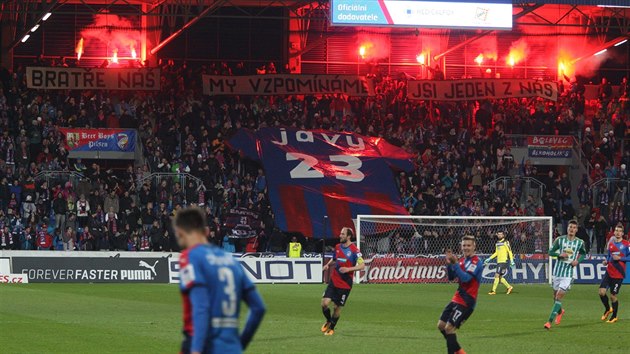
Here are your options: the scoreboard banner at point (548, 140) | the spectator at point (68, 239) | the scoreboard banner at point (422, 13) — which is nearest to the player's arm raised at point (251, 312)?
the scoreboard banner at point (422, 13)

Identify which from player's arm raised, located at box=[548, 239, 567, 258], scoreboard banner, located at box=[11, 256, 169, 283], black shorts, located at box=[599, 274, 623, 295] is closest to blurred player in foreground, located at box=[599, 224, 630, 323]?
black shorts, located at box=[599, 274, 623, 295]

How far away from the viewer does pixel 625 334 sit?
21.0 m

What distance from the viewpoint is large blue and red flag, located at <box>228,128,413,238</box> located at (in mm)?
43344

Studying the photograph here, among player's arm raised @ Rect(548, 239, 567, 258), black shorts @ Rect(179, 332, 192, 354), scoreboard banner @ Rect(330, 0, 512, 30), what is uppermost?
scoreboard banner @ Rect(330, 0, 512, 30)

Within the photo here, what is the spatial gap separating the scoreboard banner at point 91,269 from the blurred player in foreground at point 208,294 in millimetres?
28004

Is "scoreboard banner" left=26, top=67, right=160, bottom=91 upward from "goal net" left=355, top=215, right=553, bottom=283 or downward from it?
upward

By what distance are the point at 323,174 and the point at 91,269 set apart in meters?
12.9

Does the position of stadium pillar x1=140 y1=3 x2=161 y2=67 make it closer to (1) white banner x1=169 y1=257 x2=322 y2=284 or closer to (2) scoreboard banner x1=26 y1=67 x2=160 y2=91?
(2) scoreboard banner x1=26 y1=67 x2=160 y2=91

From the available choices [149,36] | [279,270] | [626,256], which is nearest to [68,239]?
[279,270]

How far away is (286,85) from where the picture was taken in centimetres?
4844

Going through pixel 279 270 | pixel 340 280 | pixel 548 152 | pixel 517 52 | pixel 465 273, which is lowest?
pixel 279 270

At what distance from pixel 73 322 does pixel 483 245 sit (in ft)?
73.4

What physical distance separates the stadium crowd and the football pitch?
7038mm

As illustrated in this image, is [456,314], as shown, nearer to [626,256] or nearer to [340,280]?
[340,280]
